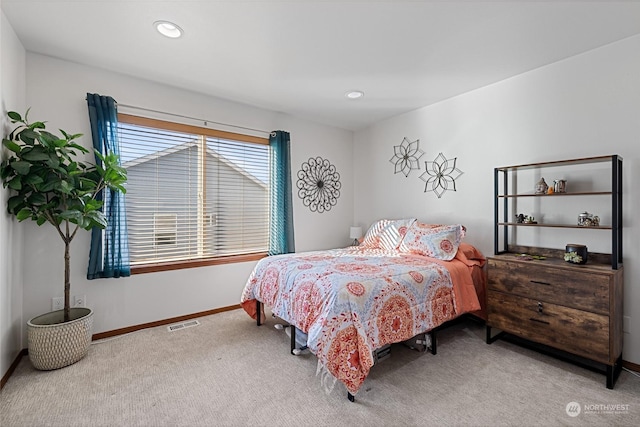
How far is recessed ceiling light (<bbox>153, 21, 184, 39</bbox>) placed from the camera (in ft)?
6.67

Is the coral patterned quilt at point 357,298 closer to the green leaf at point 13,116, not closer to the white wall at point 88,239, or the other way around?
the white wall at point 88,239

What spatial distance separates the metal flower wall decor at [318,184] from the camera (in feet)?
13.6

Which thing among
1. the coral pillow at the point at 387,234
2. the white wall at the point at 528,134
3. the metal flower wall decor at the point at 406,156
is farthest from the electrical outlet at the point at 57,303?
the metal flower wall decor at the point at 406,156

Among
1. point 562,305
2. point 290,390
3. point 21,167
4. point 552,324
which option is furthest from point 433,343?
point 21,167

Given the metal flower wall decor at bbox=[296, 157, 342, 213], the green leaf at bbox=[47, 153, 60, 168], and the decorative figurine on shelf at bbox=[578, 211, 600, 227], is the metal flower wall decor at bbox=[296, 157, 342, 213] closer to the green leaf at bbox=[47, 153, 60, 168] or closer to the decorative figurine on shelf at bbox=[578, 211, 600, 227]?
the green leaf at bbox=[47, 153, 60, 168]

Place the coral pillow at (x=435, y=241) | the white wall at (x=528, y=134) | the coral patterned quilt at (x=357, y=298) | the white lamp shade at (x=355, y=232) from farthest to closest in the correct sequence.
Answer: the white lamp shade at (x=355, y=232)
the coral pillow at (x=435, y=241)
the white wall at (x=528, y=134)
the coral patterned quilt at (x=357, y=298)

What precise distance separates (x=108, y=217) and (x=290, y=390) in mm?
2224

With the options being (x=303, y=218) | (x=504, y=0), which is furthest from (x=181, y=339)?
(x=504, y=0)

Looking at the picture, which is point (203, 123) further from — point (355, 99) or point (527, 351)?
point (527, 351)

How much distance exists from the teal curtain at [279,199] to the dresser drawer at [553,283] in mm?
2328

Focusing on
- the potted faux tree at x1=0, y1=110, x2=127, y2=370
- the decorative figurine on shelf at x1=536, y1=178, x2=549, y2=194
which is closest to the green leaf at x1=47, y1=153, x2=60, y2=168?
the potted faux tree at x1=0, y1=110, x2=127, y2=370

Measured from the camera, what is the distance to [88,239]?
265cm

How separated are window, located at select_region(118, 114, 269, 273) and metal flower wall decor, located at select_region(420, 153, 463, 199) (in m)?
2.10

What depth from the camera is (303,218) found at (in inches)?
164
